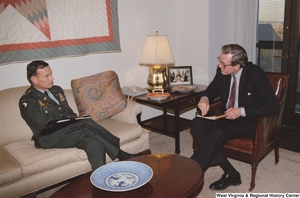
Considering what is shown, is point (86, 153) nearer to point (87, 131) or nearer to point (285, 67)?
point (87, 131)

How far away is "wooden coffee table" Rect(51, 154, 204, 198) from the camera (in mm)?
1771

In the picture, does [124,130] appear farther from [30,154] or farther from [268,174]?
[268,174]

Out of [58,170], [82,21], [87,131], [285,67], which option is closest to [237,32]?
[285,67]

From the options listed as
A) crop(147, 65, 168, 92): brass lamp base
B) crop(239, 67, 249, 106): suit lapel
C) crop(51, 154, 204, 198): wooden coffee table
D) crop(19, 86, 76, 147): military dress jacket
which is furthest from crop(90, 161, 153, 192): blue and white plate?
crop(147, 65, 168, 92): brass lamp base

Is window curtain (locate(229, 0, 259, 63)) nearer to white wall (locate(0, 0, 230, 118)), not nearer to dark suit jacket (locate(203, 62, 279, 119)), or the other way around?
white wall (locate(0, 0, 230, 118))

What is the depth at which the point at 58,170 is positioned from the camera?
244cm

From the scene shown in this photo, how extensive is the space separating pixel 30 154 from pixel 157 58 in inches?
62.3

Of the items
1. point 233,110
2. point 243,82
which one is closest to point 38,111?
point 233,110

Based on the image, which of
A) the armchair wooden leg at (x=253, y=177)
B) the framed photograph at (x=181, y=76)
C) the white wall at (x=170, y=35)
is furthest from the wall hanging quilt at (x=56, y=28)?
the armchair wooden leg at (x=253, y=177)

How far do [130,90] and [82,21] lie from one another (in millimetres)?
864

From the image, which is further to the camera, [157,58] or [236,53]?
[157,58]

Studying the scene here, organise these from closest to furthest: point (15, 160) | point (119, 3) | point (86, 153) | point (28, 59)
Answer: point (15, 160) → point (86, 153) → point (28, 59) → point (119, 3)

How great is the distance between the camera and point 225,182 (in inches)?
103

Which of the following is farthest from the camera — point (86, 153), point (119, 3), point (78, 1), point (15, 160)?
point (119, 3)
